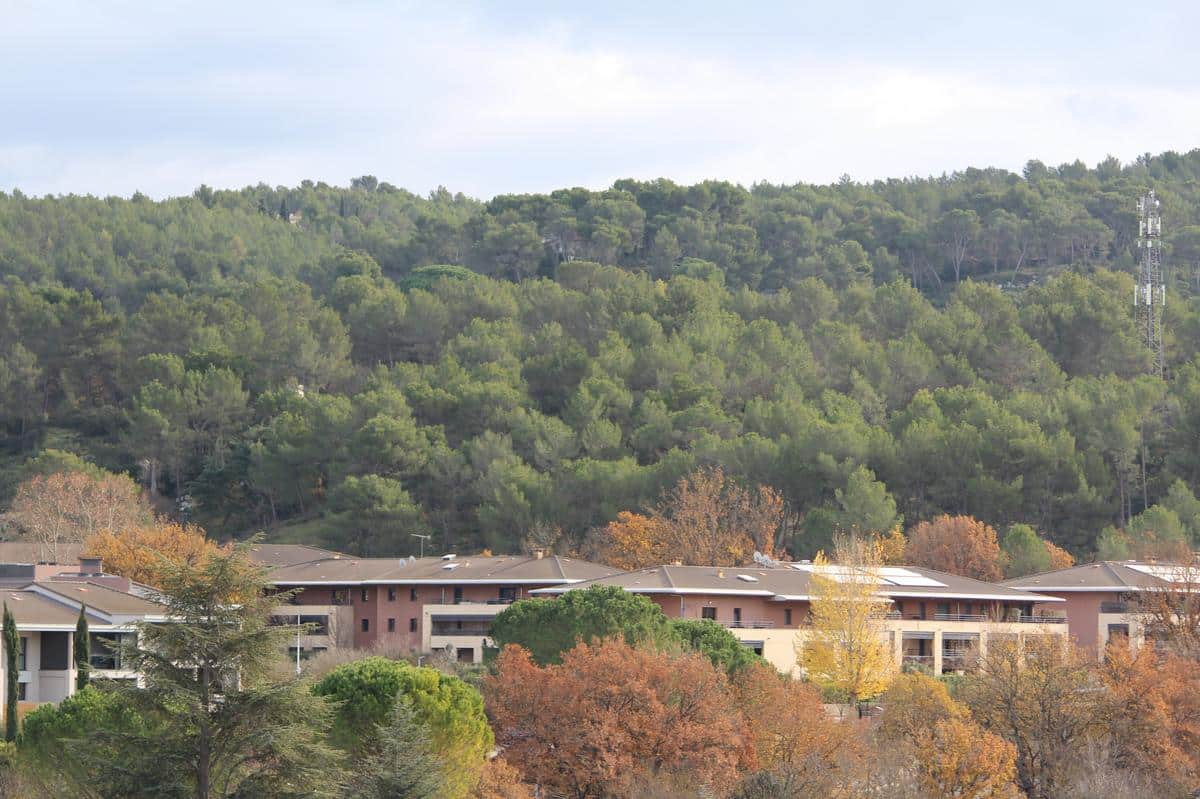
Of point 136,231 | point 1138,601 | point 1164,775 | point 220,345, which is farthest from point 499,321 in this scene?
point 1164,775

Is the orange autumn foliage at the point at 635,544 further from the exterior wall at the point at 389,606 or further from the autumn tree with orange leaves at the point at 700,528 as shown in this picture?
the exterior wall at the point at 389,606

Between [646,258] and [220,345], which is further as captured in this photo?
[646,258]

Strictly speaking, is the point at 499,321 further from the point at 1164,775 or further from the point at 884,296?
the point at 1164,775

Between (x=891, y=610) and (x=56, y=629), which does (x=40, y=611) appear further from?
(x=891, y=610)

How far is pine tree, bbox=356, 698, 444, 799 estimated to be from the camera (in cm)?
3144

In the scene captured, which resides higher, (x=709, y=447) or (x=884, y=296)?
(x=884, y=296)

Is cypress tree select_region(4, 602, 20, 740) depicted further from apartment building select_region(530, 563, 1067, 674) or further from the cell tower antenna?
the cell tower antenna

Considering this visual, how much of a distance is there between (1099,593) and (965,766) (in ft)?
77.5

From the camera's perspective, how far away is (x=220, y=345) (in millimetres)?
96000

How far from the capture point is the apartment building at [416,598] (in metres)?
63.6

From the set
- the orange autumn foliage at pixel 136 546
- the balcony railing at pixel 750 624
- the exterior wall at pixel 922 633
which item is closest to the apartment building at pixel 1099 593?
the exterior wall at pixel 922 633

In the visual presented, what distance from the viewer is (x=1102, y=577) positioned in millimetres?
64562

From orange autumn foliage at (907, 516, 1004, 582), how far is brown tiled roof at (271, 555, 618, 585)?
1350 cm

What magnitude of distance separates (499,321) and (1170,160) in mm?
66058
